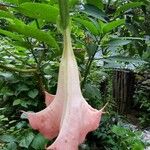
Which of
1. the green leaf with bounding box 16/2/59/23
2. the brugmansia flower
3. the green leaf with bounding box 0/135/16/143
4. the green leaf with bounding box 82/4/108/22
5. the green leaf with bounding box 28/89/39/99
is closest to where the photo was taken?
the brugmansia flower

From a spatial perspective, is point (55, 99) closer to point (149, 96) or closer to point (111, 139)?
point (111, 139)

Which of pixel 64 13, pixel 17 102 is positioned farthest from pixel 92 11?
pixel 17 102

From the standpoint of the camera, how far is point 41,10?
0.58 metres

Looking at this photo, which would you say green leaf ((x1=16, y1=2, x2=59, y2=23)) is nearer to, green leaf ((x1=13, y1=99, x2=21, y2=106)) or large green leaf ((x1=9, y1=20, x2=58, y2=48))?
large green leaf ((x1=9, y1=20, x2=58, y2=48))

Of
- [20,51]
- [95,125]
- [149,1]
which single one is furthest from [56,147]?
[20,51]

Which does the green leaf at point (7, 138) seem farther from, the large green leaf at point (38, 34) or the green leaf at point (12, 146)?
the large green leaf at point (38, 34)

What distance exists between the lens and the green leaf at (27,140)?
3.92 ft

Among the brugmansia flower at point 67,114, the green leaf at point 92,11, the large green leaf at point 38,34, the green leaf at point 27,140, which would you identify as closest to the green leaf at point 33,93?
the green leaf at point 27,140

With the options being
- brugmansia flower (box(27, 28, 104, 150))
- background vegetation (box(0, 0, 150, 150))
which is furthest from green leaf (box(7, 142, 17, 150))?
brugmansia flower (box(27, 28, 104, 150))

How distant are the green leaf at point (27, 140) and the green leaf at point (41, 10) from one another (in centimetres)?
65

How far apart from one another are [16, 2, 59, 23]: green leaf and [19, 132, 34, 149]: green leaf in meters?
0.65

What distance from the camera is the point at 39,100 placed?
1324 millimetres

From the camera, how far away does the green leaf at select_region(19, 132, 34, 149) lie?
119 cm

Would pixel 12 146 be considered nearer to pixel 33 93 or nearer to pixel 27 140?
pixel 27 140
